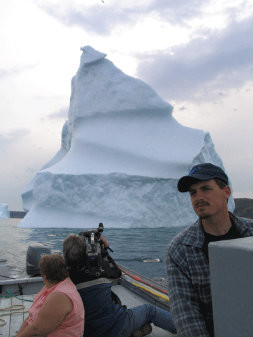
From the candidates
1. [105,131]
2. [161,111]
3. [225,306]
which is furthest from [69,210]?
[225,306]

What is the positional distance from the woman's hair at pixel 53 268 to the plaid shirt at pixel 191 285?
83 centimetres

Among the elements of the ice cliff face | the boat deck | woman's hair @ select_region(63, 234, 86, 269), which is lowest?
the boat deck

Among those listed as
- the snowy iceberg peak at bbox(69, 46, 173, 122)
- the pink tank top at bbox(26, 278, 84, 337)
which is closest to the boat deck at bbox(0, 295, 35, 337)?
the pink tank top at bbox(26, 278, 84, 337)

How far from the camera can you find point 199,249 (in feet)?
4.23

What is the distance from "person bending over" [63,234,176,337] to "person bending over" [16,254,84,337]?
10cm

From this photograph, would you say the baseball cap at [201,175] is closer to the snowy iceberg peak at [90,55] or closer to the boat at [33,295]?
the boat at [33,295]

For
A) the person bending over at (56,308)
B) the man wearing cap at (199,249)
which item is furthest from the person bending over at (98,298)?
the man wearing cap at (199,249)

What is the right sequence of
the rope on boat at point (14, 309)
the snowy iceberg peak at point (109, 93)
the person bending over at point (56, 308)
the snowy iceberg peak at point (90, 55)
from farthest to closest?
the snowy iceberg peak at point (90, 55), the snowy iceberg peak at point (109, 93), the rope on boat at point (14, 309), the person bending over at point (56, 308)

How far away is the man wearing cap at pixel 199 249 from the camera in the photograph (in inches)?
49.2

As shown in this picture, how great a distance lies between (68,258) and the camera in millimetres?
2002

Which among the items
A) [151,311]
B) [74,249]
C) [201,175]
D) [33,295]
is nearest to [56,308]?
[74,249]

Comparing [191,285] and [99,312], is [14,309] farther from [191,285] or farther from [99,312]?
[191,285]

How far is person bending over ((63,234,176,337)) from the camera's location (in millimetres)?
1996

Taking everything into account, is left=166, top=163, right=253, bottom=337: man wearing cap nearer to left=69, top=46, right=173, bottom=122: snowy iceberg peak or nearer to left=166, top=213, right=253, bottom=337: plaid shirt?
left=166, top=213, right=253, bottom=337: plaid shirt
